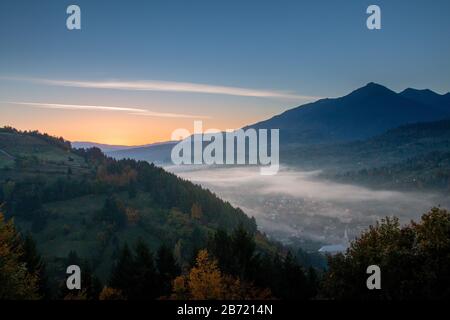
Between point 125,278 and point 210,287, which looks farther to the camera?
point 125,278

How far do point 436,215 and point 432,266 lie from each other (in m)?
5.85

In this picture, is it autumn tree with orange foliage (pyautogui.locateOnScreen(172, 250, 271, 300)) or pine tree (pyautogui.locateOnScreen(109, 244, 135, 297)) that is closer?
autumn tree with orange foliage (pyautogui.locateOnScreen(172, 250, 271, 300))

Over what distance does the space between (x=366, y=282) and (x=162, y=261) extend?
33.1 metres

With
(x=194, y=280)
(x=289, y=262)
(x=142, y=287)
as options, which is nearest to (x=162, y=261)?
(x=142, y=287)

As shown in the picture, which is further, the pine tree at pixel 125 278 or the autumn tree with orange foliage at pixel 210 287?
the pine tree at pixel 125 278

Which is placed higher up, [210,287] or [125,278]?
[210,287]
